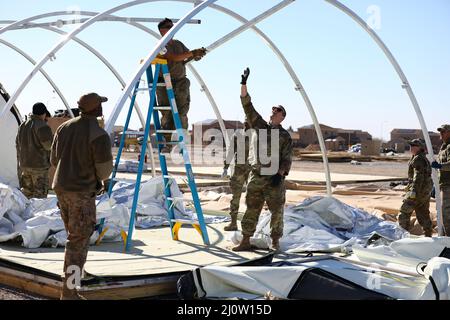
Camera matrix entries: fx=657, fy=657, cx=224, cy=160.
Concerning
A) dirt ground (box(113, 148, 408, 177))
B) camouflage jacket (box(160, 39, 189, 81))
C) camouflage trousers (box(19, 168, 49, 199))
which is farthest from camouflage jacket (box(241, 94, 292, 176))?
dirt ground (box(113, 148, 408, 177))

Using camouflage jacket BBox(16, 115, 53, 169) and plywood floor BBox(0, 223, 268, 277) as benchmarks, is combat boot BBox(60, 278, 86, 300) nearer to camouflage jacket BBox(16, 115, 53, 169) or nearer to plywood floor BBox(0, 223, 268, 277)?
plywood floor BBox(0, 223, 268, 277)

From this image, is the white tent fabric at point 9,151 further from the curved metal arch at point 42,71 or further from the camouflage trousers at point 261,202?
the camouflage trousers at point 261,202

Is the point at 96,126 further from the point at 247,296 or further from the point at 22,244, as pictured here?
the point at 22,244

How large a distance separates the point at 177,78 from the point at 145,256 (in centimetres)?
242

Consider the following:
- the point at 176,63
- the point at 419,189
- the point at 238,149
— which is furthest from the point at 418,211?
the point at 176,63

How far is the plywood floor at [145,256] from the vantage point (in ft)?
20.9

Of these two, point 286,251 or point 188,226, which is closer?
point 286,251

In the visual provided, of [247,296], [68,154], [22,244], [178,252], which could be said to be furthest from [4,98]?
[247,296]

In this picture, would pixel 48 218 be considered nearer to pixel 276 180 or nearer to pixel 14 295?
pixel 14 295

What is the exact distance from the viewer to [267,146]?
773 centimetres

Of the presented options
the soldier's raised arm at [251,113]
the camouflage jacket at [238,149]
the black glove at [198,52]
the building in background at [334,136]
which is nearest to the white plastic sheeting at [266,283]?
the soldier's raised arm at [251,113]

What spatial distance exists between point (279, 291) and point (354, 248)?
5.60 feet

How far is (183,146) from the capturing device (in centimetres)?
788

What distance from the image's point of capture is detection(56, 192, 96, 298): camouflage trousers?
5602 millimetres
